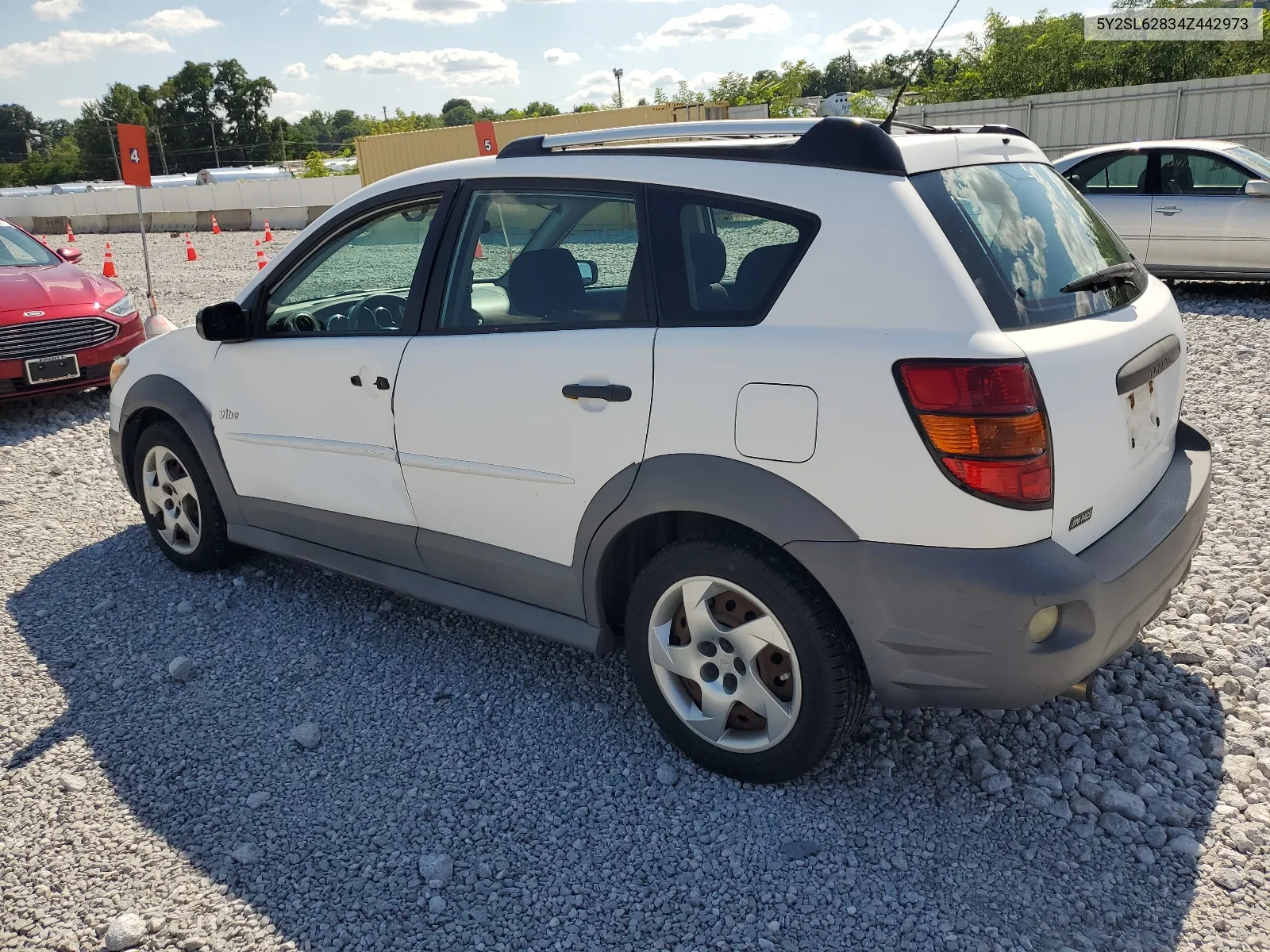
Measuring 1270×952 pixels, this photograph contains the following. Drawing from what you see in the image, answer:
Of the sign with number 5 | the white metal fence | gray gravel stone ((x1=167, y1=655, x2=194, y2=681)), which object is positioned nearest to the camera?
gray gravel stone ((x1=167, y1=655, x2=194, y2=681))

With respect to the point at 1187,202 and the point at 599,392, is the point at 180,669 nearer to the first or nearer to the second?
the point at 599,392

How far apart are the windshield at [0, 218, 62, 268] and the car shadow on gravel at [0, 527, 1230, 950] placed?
19.4 feet

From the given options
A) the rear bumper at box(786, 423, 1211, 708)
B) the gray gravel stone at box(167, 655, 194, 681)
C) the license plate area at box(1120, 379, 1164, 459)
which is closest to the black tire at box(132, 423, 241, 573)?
the gray gravel stone at box(167, 655, 194, 681)

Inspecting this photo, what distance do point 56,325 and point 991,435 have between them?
7.67 metres

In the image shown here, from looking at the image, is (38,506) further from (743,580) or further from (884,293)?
(884,293)

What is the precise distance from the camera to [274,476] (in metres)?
4.14

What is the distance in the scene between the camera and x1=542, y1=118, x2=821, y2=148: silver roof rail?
2.97 metres

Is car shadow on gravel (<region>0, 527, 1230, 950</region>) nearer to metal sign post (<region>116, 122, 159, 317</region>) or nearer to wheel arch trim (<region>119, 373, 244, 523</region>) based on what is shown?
wheel arch trim (<region>119, 373, 244, 523</region>)

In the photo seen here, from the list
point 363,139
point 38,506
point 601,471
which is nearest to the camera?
point 601,471

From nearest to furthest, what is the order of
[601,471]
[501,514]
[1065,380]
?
[1065,380]
[601,471]
[501,514]

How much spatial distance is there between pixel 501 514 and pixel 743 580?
960 millimetres

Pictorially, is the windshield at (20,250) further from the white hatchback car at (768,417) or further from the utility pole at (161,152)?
the utility pole at (161,152)

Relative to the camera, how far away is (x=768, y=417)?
2.64 m

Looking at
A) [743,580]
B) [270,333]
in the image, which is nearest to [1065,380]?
[743,580]
